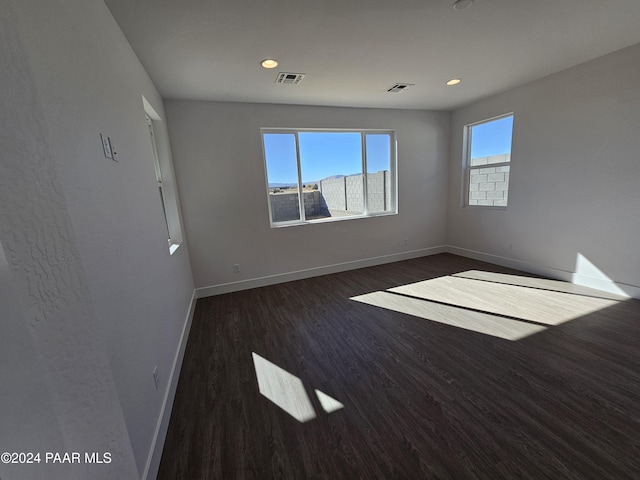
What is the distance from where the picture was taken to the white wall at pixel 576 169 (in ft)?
8.70

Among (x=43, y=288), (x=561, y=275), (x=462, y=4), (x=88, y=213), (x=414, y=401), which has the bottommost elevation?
(x=414, y=401)

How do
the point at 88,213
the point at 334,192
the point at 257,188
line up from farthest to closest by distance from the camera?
the point at 334,192, the point at 257,188, the point at 88,213

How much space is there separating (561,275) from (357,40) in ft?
12.5

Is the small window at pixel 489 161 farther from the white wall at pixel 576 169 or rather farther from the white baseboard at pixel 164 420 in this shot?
the white baseboard at pixel 164 420

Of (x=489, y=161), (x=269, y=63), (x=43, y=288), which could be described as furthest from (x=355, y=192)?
(x=43, y=288)

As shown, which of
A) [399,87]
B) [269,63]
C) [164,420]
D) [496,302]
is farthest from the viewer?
[399,87]

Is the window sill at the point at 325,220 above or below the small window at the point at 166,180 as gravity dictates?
below

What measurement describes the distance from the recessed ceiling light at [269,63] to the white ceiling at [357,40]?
5cm

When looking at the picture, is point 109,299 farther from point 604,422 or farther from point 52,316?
point 604,422

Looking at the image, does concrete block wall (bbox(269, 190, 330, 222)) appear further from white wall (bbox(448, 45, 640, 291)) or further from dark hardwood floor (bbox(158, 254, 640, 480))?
white wall (bbox(448, 45, 640, 291))

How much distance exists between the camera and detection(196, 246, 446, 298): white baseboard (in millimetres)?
3594

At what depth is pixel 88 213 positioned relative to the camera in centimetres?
101

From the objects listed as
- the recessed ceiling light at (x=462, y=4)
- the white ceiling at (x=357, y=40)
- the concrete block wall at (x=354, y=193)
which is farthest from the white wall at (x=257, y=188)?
the recessed ceiling light at (x=462, y=4)

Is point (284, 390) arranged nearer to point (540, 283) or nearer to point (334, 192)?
point (334, 192)
